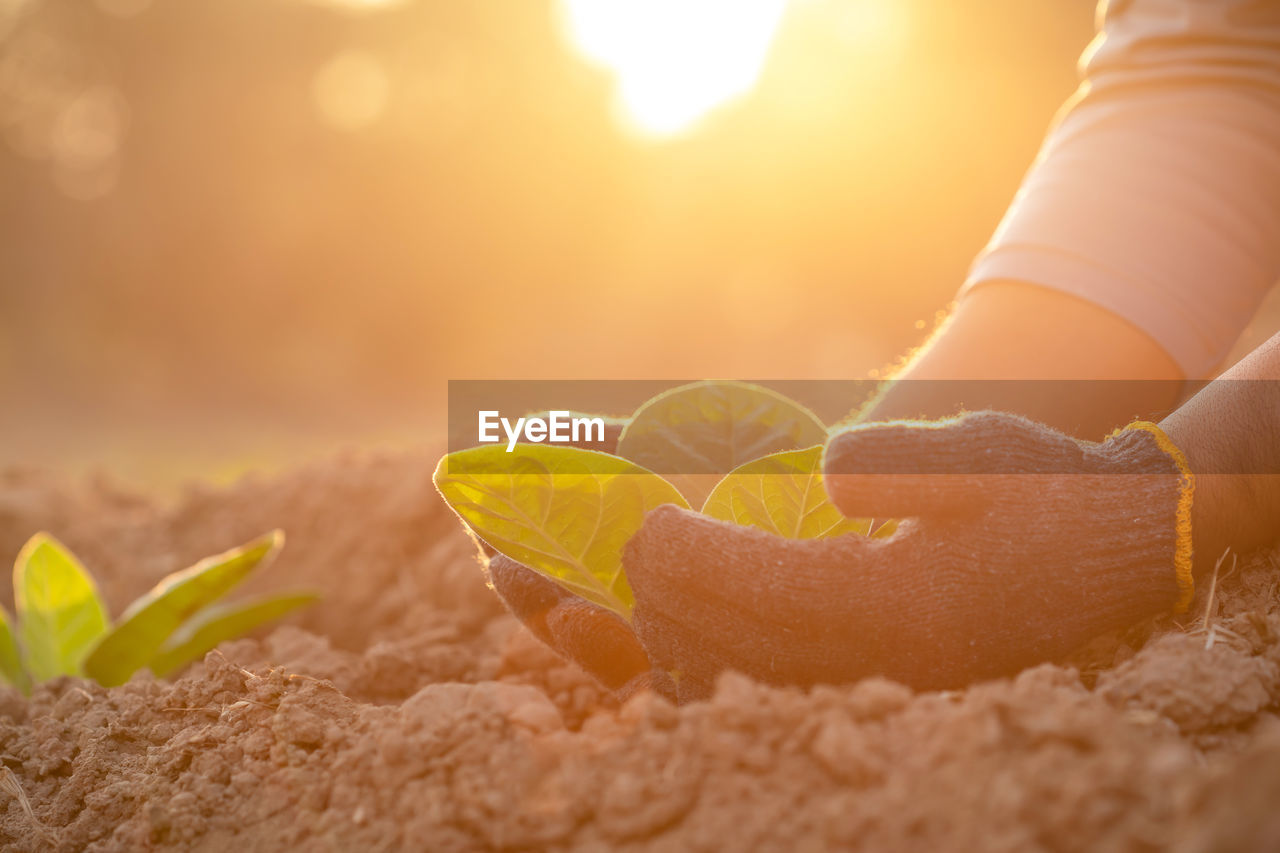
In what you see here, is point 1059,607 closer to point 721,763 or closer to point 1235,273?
point 721,763

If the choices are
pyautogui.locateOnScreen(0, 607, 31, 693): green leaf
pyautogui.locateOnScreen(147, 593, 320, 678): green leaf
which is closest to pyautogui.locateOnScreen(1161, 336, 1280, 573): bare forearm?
pyautogui.locateOnScreen(147, 593, 320, 678): green leaf

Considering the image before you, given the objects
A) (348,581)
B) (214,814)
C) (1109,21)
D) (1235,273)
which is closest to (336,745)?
(214,814)

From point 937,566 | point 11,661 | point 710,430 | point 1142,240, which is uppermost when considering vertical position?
point 1142,240

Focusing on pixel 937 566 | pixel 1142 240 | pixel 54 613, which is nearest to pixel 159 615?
pixel 54 613

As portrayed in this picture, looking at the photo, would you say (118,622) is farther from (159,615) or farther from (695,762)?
(695,762)

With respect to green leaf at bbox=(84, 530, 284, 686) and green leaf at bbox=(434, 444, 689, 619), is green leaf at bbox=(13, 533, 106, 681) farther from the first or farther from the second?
green leaf at bbox=(434, 444, 689, 619)

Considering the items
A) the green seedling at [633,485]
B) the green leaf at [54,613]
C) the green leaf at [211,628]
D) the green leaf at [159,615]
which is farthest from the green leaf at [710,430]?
the green leaf at [54,613]
